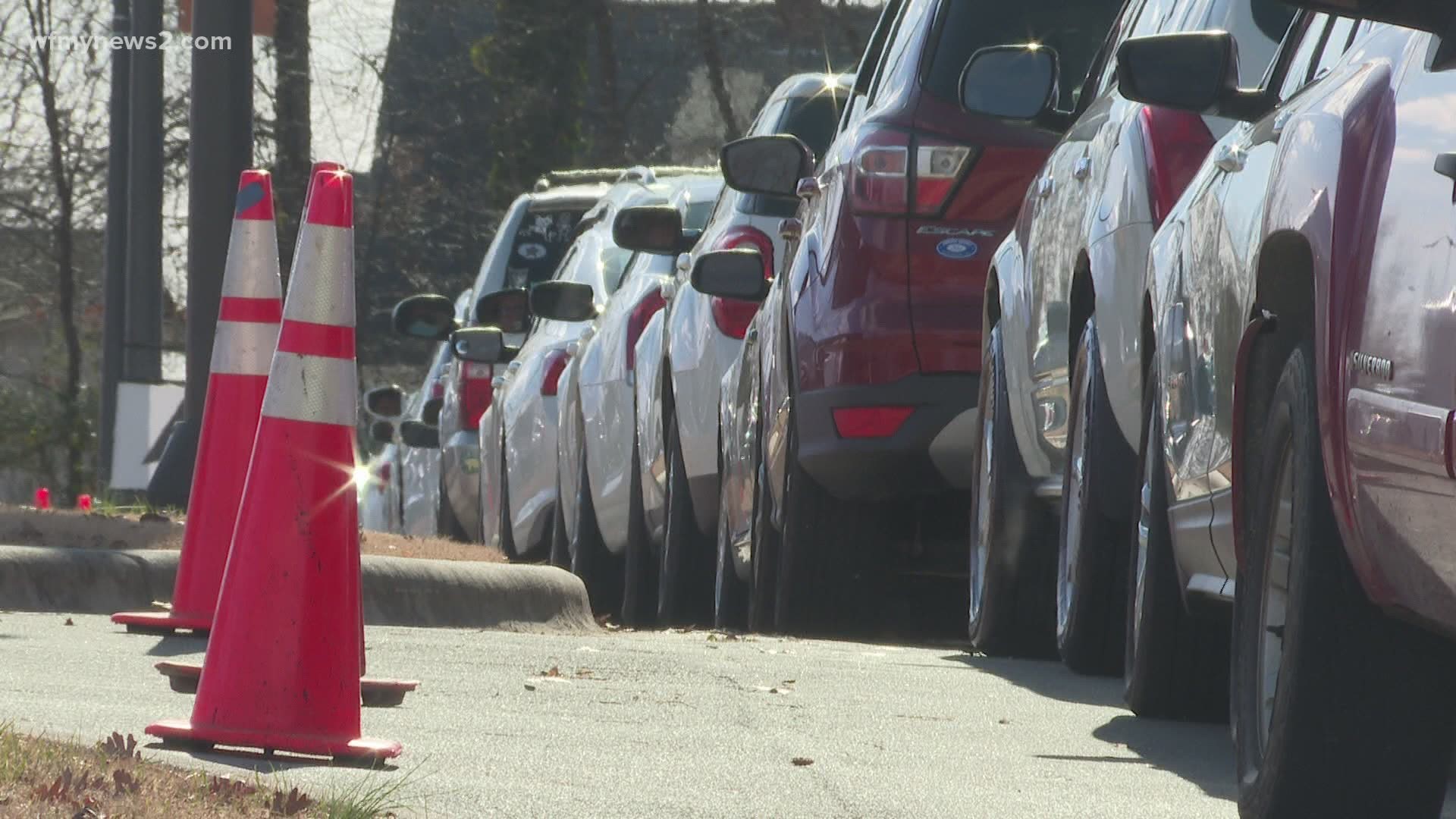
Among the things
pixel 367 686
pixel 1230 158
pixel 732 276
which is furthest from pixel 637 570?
pixel 1230 158

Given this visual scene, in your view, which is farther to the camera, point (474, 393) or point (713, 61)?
point (713, 61)

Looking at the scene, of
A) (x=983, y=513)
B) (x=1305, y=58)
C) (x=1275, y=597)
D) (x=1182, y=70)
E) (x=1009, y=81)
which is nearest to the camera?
(x=1275, y=597)

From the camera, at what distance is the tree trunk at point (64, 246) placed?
79.9 feet

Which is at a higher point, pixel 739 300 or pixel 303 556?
pixel 739 300

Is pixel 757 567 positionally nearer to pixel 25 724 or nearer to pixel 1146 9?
pixel 1146 9

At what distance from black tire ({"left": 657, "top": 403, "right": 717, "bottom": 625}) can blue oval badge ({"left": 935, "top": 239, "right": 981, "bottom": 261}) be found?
2799mm

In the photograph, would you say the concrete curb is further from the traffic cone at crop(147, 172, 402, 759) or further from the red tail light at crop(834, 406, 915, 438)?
the traffic cone at crop(147, 172, 402, 759)

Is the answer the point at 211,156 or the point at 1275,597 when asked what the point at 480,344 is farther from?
the point at 1275,597

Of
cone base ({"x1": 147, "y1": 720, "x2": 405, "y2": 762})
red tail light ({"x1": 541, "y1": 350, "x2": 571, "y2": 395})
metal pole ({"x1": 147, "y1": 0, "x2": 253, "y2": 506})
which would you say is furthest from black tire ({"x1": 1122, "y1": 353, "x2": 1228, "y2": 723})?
red tail light ({"x1": 541, "y1": 350, "x2": 571, "y2": 395})

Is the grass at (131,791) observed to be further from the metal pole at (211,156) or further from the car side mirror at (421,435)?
the car side mirror at (421,435)

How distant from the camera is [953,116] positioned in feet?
25.0

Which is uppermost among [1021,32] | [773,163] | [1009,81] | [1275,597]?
[1021,32]

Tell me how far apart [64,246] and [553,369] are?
12712 millimetres

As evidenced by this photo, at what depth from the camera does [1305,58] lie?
5.14 m
